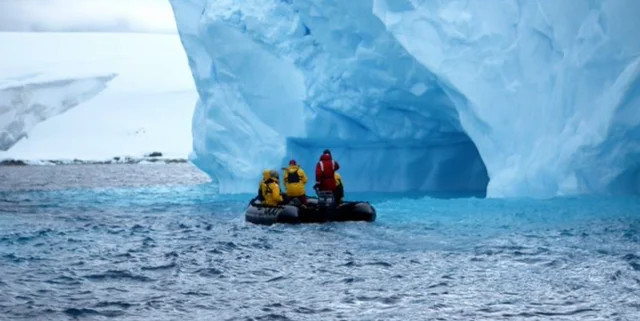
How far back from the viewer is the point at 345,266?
10922mm

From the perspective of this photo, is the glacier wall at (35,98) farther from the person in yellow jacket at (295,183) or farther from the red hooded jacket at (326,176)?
the red hooded jacket at (326,176)

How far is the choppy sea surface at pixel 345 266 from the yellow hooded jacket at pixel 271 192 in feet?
1.98

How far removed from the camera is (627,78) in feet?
52.0

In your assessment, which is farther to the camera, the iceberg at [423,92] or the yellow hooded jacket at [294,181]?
the iceberg at [423,92]

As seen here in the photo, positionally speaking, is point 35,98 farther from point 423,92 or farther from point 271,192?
point 271,192

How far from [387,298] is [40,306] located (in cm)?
308

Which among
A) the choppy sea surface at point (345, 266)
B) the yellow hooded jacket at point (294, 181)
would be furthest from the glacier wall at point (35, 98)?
the yellow hooded jacket at point (294, 181)

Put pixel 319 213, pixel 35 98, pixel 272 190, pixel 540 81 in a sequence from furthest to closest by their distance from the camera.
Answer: pixel 35 98 < pixel 540 81 < pixel 272 190 < pixel 319 213

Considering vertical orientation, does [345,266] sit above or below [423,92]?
below

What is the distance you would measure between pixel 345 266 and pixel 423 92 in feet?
32.9

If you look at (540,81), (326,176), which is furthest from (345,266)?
(540,81)

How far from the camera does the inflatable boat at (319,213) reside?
1516 cm

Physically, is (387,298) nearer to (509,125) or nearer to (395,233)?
(395,233)

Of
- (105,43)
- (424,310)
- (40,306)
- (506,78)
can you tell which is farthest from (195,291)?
(105,43)
